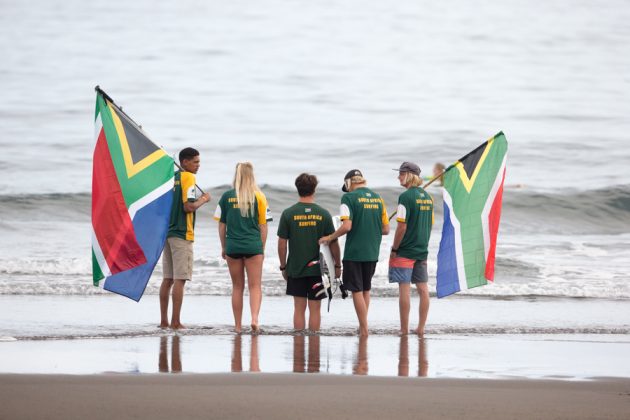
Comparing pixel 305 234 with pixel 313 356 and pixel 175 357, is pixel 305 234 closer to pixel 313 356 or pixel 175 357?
pixel 313 356

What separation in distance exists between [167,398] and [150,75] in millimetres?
49022

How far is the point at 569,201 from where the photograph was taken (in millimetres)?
26016

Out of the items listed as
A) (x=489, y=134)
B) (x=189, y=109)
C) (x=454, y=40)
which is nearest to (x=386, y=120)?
(x=489, y=134)

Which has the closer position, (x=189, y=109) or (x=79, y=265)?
(x=79, y=265)

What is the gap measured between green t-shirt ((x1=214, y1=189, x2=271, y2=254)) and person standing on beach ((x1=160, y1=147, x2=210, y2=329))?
1.09 feet

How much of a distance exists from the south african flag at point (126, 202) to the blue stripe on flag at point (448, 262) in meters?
2.65

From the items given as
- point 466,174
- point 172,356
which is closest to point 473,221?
point 466,174

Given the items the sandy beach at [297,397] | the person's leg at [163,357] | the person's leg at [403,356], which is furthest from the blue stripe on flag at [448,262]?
the sandy beach at [297,397]

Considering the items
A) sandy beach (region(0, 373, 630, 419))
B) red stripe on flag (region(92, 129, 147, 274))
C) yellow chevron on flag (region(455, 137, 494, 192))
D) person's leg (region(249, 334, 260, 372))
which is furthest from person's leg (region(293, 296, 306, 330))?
sandy beach (region(0, 373, 630, 419))

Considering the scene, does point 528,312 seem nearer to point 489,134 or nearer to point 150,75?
point 489,134

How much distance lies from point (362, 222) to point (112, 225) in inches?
86.4

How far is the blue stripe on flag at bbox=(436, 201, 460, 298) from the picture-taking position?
10195 mm

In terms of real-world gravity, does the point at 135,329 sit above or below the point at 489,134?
below

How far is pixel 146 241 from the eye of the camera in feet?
31.1
